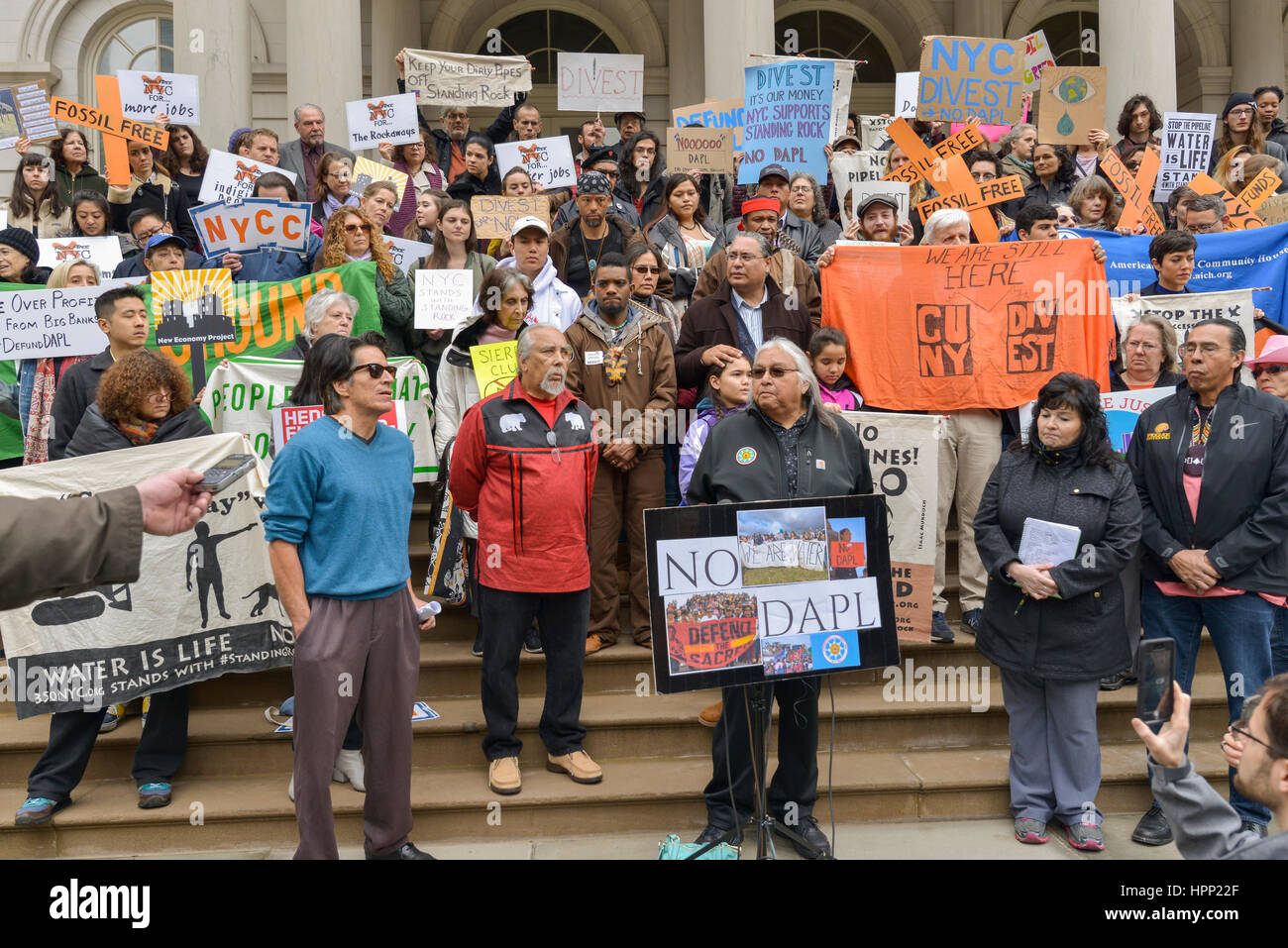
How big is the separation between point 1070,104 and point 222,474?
29.9ft

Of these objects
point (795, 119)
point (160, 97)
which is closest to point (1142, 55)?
point (795, 119)

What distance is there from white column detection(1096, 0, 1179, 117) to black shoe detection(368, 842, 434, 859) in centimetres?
1106

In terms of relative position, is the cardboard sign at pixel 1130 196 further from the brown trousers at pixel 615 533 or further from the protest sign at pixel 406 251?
the protest sign at pixel 406 251

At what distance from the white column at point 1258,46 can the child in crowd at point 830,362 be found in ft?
54.4

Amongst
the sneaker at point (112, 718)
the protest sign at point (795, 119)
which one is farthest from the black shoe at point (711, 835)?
the protest sign at point (795, 119)

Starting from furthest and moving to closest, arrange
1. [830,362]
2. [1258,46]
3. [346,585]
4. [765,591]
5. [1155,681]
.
A: 1. [1258,46]
2. [830,362]
3. [346,585]
4. [765,591]
5. [1155,681]

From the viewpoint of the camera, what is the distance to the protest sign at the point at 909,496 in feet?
19.3

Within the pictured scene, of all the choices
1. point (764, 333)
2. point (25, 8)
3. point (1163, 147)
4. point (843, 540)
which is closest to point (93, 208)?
point (764, 333)

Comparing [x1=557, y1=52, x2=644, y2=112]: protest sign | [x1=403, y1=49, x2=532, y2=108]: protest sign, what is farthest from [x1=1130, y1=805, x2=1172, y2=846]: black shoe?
[x1=557, y1=52, x2=644, y2=112]: protest sign

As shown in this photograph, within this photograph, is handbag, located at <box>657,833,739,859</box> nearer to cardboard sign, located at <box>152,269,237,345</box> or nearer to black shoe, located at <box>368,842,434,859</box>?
black shoe, located at <box>368,842,434,859</box>

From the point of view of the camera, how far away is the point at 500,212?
346 inches

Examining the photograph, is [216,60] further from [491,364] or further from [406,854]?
[406,854]

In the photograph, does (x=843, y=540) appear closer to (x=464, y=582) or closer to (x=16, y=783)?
(x=464, y=582)

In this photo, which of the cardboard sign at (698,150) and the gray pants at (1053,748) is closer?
the gray pants at (1053,748)
